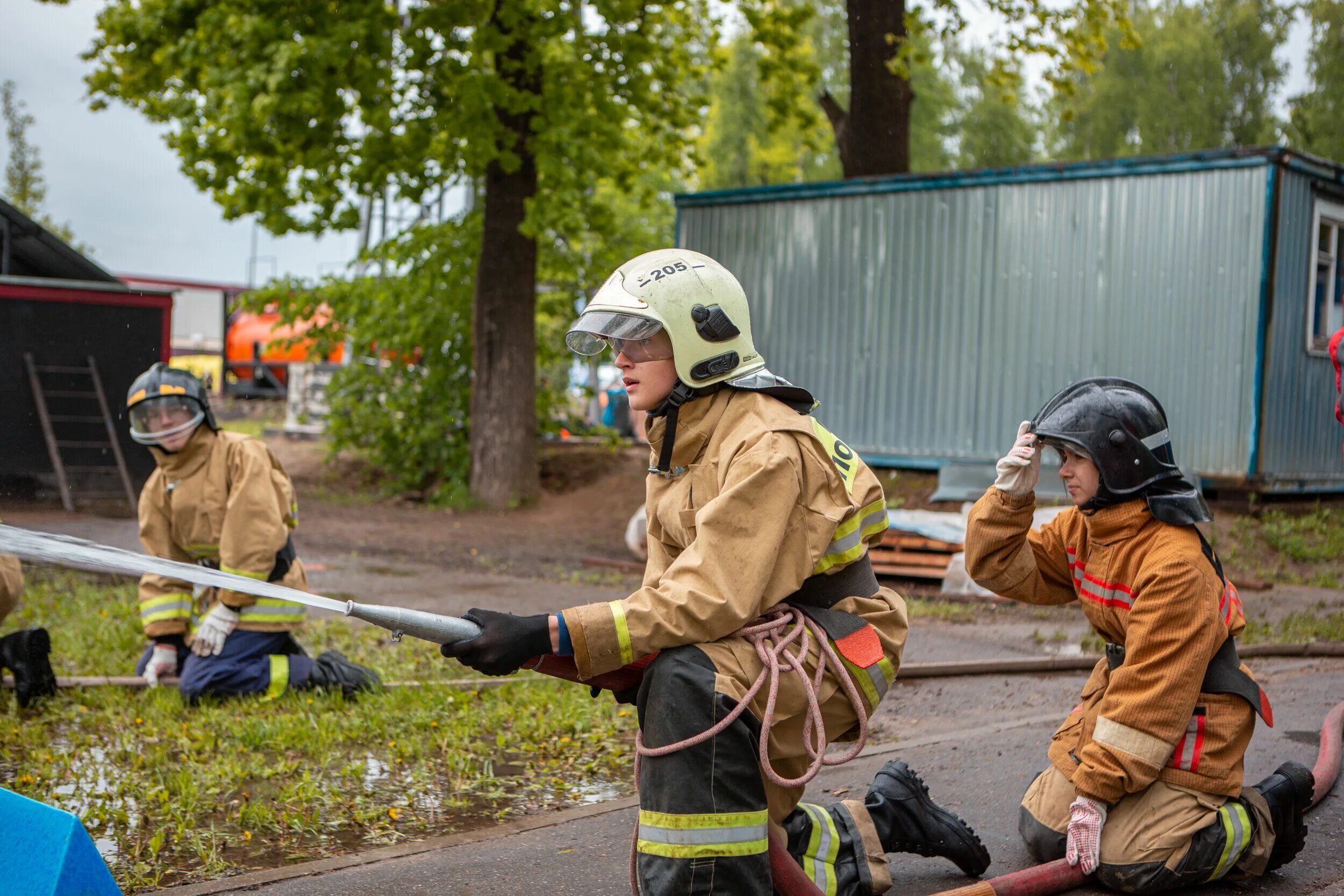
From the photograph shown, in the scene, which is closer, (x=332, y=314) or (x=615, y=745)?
(x=615, y=745)

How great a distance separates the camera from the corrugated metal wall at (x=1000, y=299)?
41.3 ft

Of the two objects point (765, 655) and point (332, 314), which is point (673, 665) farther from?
point (332, 314)

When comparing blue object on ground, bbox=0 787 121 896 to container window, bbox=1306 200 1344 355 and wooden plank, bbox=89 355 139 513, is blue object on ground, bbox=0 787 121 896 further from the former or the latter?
container window, bbox=1306 200 1344 355

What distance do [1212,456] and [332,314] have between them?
38.5 ft

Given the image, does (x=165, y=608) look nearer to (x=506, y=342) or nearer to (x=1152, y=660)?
(x=1152, y=660)

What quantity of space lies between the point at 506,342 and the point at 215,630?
400 inches

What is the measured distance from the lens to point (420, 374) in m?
18.0

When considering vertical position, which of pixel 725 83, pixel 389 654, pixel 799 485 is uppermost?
pixel 725 83

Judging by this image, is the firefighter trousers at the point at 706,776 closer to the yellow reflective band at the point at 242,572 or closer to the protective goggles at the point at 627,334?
the protective goggles at the point at 627,334

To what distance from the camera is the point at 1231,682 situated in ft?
12.4

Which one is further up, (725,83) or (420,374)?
(725,83)

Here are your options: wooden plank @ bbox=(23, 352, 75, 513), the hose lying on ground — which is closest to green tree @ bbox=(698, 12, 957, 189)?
wooden plank @ bbox=(23, 352, 75, 513)

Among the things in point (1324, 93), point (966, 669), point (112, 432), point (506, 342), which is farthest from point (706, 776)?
point (1324, 93)

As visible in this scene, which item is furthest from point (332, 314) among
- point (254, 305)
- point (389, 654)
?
point (389, 654)
